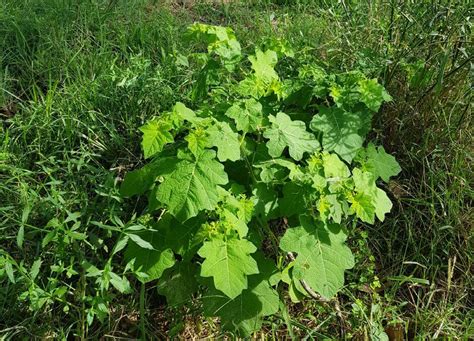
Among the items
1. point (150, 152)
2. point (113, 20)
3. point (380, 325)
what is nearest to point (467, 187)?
point (380, 325)

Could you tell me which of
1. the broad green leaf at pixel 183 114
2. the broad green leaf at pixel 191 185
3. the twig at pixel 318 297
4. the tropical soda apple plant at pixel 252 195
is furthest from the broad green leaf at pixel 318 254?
the broad green leaf at pixel 183 114

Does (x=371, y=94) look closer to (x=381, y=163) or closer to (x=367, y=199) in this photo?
(x=381, y=163)

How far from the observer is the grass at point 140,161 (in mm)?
2367

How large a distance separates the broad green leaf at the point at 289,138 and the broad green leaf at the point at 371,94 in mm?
294

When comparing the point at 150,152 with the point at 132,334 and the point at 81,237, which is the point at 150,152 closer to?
the point at 81,237

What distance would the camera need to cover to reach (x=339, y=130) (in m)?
2.46

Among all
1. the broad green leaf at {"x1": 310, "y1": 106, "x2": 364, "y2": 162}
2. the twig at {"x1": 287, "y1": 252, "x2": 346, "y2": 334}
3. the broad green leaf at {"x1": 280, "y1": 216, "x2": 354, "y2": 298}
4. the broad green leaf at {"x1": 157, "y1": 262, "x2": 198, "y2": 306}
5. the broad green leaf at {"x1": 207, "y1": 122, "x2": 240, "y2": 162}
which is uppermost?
the broad green leaf at {"x1": 207, "y1": 122, "x2": 240, "y2": 162}

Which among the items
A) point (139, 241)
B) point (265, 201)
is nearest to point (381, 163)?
point (265, 201)

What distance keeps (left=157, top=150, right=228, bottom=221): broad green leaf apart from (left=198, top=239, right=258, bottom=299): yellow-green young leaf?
0.14 meters

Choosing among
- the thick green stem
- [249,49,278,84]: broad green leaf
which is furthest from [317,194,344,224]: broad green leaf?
the thick green stem

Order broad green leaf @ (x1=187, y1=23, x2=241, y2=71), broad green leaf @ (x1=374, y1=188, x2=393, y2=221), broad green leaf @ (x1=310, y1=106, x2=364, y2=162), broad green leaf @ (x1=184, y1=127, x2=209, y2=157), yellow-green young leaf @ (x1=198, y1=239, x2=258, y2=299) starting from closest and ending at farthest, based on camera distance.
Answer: yellow-green young leaf @ (x1=198, y1=239, x2=258, y2=299) → broad green leaf @ (x1=184, y1=127, x2=209, y2=157) → broad green leaf @ (x1=374, y1=188, x2=393, y2=221) → broad green leaf @ (x1=310, y1=106, x2=364, y2=162) → broad green leaf @ (x1=187, y1=23, x2=241, y2=71)

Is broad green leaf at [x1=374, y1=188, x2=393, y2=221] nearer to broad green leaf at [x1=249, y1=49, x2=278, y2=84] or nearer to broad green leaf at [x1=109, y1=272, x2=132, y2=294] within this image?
broad green leaf at [x1=249, y1=49, x2=278, y2=84]

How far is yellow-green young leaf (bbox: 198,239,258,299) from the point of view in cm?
198

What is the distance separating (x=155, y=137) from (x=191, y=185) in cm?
25
